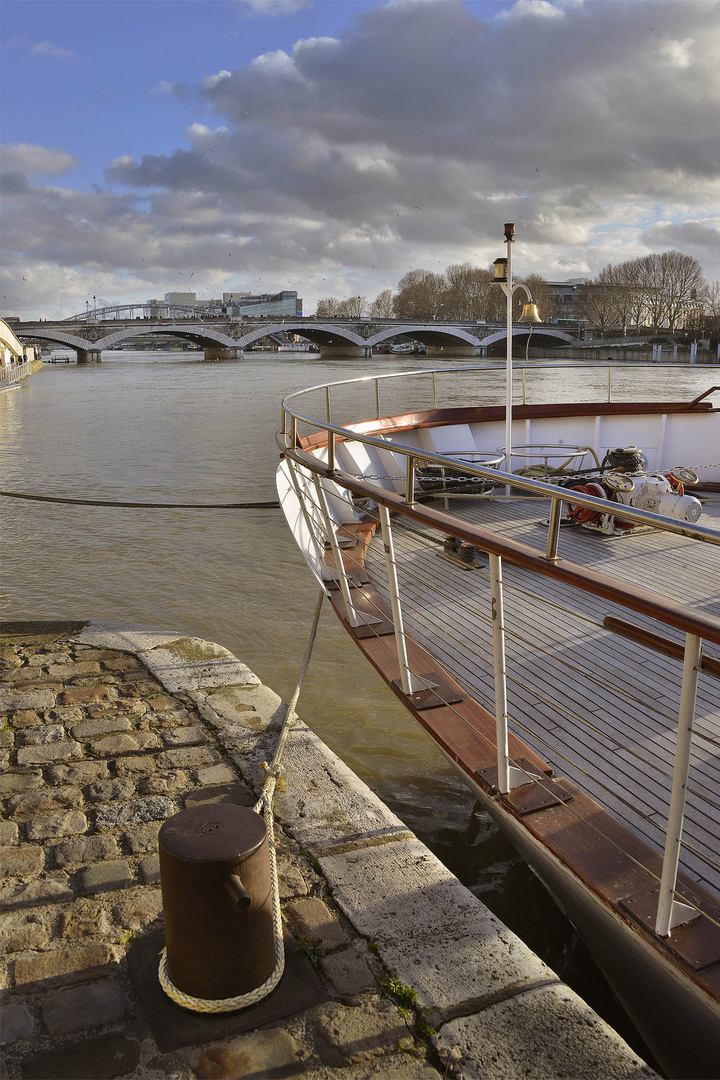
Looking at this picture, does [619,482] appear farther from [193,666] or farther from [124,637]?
[124,637]

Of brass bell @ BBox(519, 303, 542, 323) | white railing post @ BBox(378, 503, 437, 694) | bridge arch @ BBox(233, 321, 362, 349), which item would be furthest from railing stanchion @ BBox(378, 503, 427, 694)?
bridge arch @ BBox(233, 321, 362, 349)

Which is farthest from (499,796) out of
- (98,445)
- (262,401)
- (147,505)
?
(262,401)

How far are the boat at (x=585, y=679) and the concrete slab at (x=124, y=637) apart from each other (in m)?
1.06

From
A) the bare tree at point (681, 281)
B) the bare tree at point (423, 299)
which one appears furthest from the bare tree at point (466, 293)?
the bare tree at point (681, 281)

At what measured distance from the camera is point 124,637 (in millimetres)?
4648

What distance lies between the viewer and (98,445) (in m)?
19.6

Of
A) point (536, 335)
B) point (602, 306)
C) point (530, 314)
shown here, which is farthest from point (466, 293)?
point (530, 314)

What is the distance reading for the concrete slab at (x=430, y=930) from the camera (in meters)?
2.12

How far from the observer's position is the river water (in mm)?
3750

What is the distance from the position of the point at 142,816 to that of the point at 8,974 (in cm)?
79

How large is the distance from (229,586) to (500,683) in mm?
5840

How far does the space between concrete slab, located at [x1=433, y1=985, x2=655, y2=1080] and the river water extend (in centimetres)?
95

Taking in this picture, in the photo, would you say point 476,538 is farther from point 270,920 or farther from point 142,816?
point 142,816

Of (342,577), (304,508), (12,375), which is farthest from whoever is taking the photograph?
(12,375)
